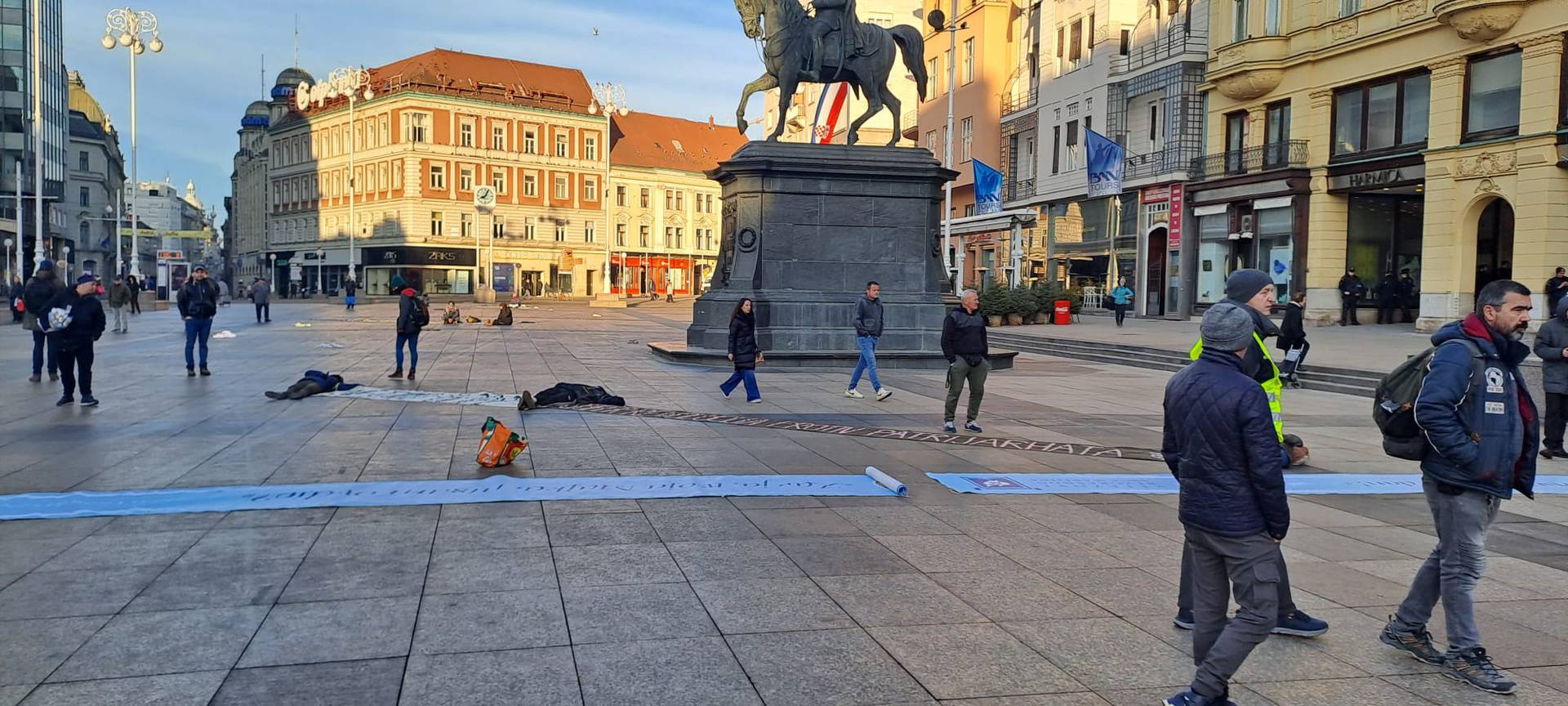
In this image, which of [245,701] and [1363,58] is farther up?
[1363,58]

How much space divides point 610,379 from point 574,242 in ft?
238

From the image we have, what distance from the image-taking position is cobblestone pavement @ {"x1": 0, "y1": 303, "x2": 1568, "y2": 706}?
14.9 feet

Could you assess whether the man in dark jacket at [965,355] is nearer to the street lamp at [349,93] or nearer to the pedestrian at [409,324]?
the pedestrian at [409,324]

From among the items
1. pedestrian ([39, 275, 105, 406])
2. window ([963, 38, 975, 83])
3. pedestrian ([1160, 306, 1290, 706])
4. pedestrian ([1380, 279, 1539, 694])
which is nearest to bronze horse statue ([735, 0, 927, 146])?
pedestrian ([39, 275, 105, 406])

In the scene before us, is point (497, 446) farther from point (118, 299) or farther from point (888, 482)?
point (118, 299)

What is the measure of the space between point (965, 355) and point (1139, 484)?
3.34 metres

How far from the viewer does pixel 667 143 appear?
9869cm

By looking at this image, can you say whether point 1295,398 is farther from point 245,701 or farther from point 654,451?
point 245,701

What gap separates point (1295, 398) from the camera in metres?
18.1

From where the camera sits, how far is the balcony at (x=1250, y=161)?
117ft

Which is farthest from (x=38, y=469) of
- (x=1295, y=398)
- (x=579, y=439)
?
(x=1295, y=398)

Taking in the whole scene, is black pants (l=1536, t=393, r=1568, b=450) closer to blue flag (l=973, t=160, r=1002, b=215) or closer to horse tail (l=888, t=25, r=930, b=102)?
horse tail (l=888, t=25, r=930, b=102)

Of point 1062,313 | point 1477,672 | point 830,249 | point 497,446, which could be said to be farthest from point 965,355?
point 1062,313

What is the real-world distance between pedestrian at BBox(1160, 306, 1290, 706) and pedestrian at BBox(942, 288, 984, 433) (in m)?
7.98
